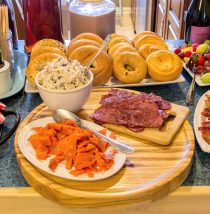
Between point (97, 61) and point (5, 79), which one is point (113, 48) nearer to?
point (97, 61)

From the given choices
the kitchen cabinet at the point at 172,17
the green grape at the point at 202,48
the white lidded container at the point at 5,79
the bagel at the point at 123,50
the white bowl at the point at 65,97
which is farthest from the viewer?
the kitchen cabinet at the point at 172,17

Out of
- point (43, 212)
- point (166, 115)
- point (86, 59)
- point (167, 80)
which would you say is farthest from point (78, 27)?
point (43, 212)

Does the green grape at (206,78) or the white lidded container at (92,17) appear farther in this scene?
the white lidded container at (92,17)

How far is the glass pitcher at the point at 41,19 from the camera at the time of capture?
1119 mm

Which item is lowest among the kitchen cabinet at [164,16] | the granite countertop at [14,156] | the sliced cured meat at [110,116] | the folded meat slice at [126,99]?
the kitchen cabinet at [164,16]

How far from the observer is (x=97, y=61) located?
0.94 meters

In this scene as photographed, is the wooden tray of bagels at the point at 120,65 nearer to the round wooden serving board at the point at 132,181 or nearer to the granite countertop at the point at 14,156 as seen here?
the granite countertop at the point at 14,156

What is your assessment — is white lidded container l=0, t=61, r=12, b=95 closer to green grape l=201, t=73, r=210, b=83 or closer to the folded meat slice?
the folded meat slice

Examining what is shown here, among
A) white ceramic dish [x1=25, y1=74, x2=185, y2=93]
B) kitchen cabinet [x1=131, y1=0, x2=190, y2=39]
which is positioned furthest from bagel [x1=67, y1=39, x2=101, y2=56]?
kitchen cabinet [x1=131, y1=0, x2=190, y2=39]

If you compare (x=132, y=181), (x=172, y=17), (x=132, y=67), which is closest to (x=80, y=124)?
(x=132, y=181)

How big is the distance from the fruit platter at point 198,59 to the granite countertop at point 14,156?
0.03 meters

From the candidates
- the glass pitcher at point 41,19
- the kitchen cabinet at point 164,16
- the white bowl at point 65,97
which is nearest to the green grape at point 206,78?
the white bowl at point 65,97

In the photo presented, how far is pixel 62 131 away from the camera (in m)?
0.71

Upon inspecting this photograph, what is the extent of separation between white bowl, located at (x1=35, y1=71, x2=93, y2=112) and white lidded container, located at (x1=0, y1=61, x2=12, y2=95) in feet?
0.49
